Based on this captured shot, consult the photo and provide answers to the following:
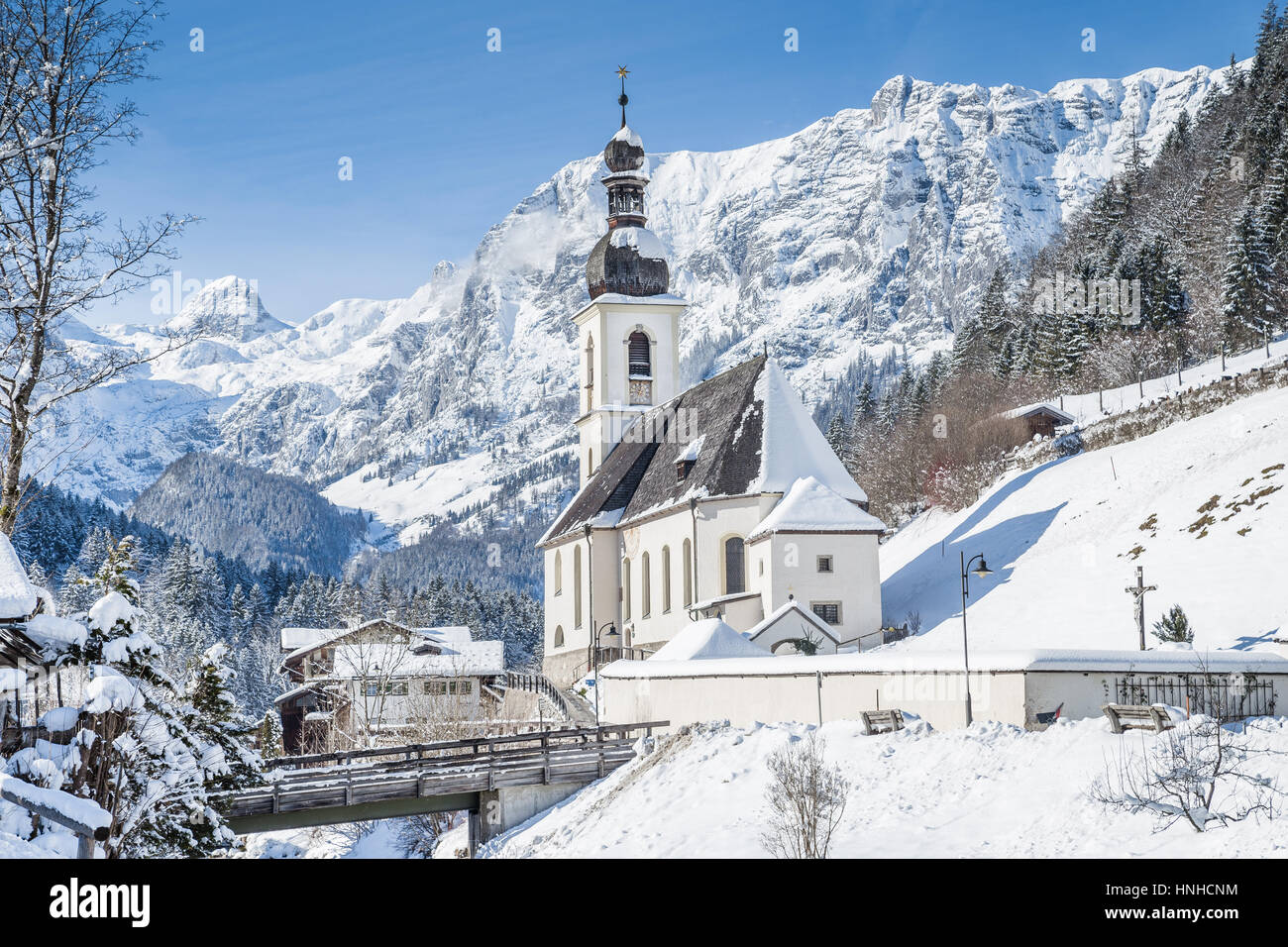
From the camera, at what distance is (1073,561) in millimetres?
40406

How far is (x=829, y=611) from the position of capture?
4053 centimetres

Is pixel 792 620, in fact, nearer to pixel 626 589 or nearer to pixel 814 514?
pixel 814 514

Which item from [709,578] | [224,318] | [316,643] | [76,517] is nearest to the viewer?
[224,318]

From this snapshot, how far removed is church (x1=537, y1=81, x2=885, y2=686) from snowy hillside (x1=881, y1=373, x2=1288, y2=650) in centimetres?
398

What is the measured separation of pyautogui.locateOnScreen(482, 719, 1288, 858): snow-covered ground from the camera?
15945mm

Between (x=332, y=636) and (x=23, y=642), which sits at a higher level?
(x=332, y=636)

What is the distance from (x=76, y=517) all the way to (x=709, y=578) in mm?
107214

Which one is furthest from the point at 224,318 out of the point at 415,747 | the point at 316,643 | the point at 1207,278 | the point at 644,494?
the point at 1207,278

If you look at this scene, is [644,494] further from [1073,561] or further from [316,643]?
[316,643]

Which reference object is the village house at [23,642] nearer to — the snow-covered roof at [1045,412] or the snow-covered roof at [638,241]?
the snow-covered roof at [638,241]

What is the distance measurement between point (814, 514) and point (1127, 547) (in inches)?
367

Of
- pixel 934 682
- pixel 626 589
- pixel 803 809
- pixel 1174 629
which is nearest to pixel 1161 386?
pixel 626 589

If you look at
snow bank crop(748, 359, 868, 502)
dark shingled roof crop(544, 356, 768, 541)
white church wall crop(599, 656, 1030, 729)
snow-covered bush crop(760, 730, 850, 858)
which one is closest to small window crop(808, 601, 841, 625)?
snow bank crop(748, 359, 868, 502)

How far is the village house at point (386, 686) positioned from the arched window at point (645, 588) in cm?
650
